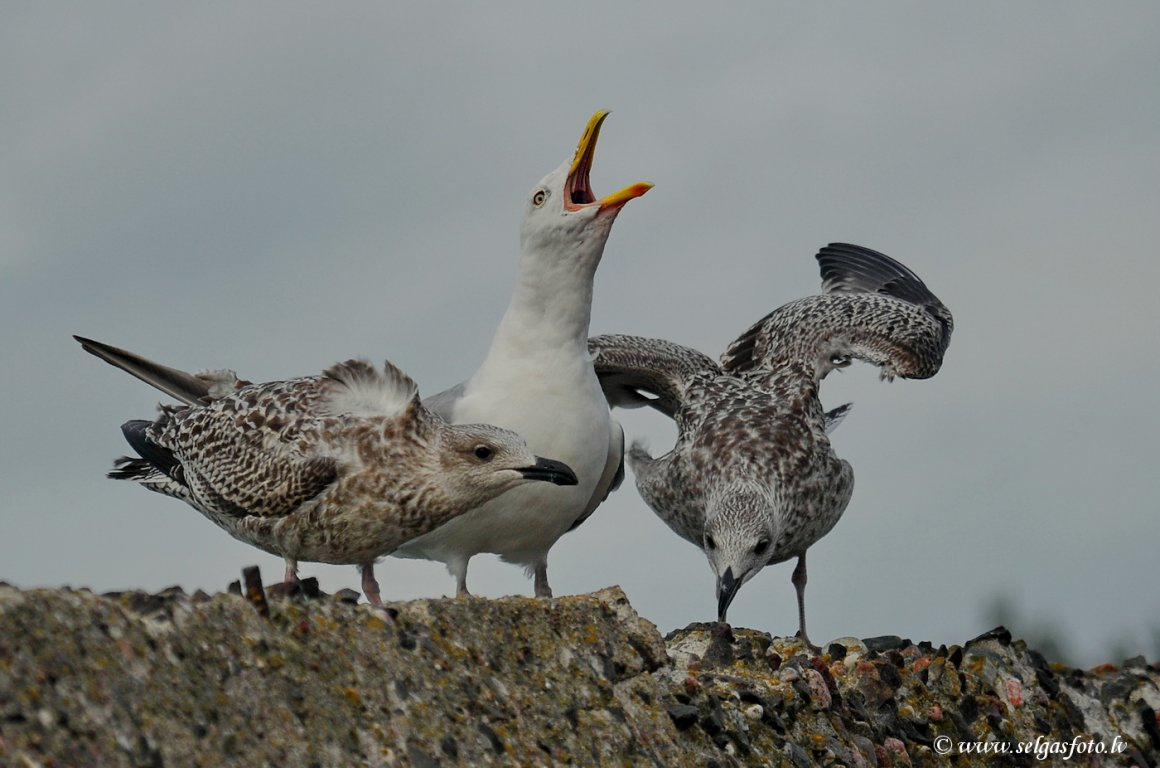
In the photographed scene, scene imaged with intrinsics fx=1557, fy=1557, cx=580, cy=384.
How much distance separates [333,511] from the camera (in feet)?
25.4

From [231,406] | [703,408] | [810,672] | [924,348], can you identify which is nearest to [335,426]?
[231,406]

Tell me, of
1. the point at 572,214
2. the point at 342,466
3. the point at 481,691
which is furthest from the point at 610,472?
the point at 481,691

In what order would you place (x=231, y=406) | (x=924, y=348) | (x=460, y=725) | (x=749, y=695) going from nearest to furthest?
(x=460, y=725) → (x=749, y=695) → (x=231, y=406) → (x=924, y=348)

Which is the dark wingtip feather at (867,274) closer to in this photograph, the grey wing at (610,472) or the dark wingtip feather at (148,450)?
the grey wing at (610,472)

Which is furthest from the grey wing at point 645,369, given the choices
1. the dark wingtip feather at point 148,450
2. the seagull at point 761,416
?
the dark wingtip feather at point 148,450

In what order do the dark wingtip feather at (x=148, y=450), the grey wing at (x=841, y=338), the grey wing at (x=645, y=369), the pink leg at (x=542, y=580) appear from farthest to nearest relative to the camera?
the grey wing at (x=841, y=338) → the grey wing at (x=645, y=369) → the dark wingtip feather at (x=148, y=450) → the pink leg at (x=542, y=580)

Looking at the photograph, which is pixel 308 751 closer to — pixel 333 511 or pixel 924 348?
pixel 333 511

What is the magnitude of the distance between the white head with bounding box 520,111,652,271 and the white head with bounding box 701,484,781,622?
1925 mm

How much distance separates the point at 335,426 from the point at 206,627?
3.65 m

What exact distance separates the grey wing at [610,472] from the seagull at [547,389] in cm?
1

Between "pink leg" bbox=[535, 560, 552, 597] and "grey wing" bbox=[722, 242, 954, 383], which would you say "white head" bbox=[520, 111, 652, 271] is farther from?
"grey wing" bbox=[722, 242, 954, 383]

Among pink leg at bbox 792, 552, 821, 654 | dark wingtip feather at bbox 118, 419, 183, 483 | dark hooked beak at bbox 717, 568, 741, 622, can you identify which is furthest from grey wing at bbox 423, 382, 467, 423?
pink leg at bbox 792, 552, 821, 654

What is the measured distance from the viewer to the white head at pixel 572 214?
31.6 feet

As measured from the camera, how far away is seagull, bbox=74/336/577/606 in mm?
7691
